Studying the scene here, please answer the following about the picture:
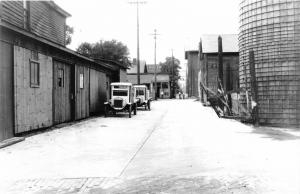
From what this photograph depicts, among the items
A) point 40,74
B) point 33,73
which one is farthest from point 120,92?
point 33,73

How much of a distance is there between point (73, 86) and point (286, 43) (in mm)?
10223

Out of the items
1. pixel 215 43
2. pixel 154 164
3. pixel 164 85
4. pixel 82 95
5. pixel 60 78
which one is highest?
pixel 215 43

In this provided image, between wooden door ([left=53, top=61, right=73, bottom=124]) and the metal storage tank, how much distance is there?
8.40 m

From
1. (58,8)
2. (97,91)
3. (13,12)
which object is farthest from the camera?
(97,91)

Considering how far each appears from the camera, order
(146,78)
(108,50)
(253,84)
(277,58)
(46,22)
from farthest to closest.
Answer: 1. (108,50)
2. (146,78)
3. (46,22)
4. (277,58)
5. (253,84)

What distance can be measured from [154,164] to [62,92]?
1065 centimetres

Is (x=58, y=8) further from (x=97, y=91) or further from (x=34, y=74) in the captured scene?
(x=34, y=74)

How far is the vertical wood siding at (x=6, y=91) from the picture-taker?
451 inches

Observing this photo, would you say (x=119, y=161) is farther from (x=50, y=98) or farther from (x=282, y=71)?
(x=282, y=71)

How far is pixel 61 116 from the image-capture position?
58.5ft

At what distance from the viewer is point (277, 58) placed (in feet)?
53.6

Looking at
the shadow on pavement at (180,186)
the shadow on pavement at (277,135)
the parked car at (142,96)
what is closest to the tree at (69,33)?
the parked car at (142,96)

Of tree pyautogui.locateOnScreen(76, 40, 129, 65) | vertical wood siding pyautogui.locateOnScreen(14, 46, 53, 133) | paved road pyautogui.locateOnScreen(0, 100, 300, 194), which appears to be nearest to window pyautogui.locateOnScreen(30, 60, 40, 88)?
vertical wood siding pyautogui.locateOnScreen(14, 46, 53, 133)

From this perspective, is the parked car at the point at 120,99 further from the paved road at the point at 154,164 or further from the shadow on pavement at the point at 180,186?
the shadow on pavement at the point at 180,186
